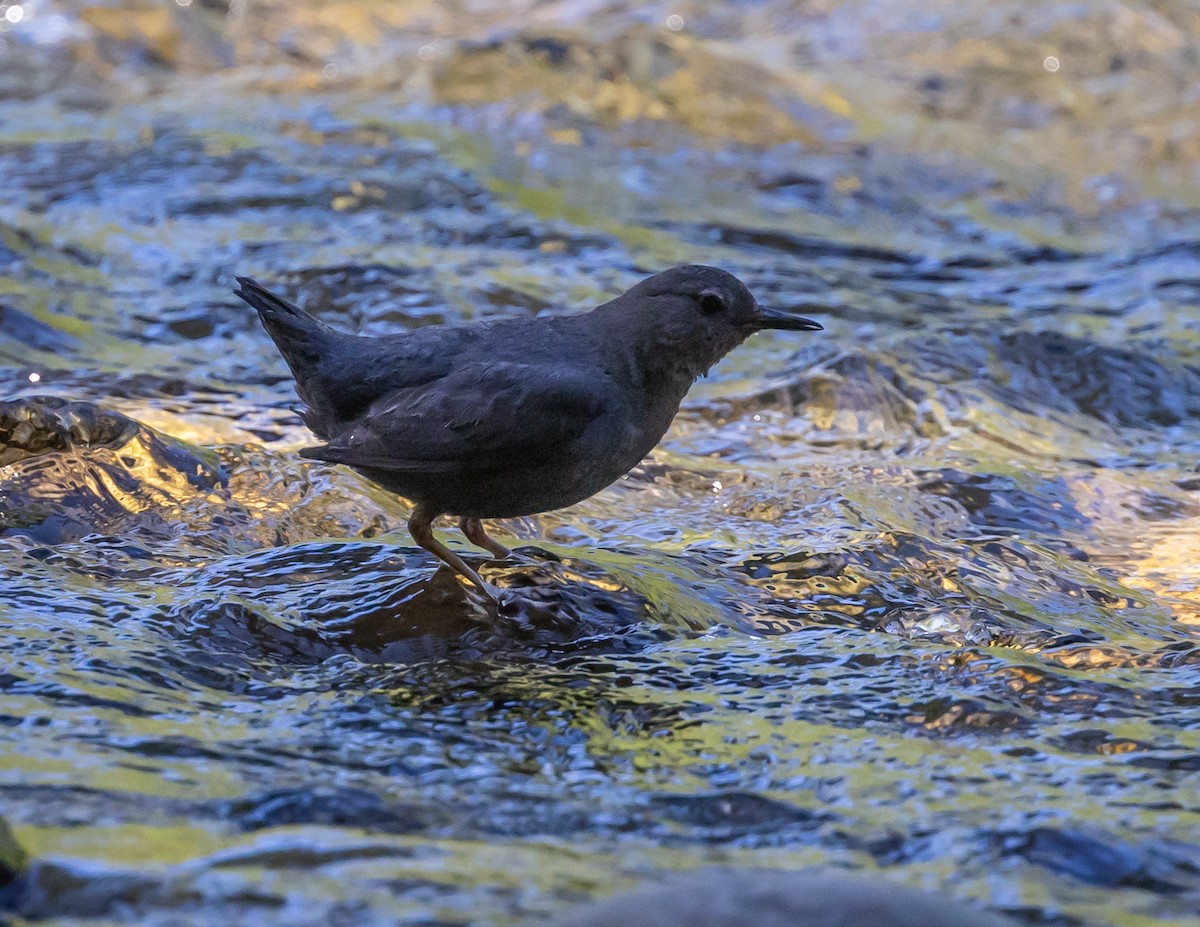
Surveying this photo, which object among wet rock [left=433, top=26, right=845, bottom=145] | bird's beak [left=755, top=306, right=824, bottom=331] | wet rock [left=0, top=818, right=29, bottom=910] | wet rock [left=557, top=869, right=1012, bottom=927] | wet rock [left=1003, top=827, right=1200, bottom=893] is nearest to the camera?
wet rock [left=557, top=869, right=1012, bottom=927]

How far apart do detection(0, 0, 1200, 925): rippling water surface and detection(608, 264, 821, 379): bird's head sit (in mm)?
596

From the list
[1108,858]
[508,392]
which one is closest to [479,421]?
[508,392]

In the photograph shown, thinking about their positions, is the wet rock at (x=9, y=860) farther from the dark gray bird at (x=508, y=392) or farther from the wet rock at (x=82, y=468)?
the wet rock at (x=82, y=468)

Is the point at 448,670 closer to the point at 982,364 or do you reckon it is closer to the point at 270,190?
the point at 982,364

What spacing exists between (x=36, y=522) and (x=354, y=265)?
9.25 feet

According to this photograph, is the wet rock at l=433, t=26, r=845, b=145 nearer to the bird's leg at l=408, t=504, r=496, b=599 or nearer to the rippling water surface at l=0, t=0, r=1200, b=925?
the rippling water surface at l=0, t=0, r=1200, b=925

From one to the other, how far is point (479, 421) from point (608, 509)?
3.76 feet

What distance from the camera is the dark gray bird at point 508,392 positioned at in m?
3.83

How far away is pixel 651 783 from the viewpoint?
2.95 meters

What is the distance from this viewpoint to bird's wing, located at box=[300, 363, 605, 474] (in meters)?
3.80

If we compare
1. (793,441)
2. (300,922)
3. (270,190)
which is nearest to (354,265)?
(270,190)

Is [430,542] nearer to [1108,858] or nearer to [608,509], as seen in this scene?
[608,509]

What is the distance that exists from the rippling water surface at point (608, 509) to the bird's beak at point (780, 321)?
64 centimetres

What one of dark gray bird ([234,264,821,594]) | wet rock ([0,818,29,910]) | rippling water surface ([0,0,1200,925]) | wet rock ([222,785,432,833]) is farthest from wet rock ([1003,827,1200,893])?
wet rock ([0,818,29,910])
